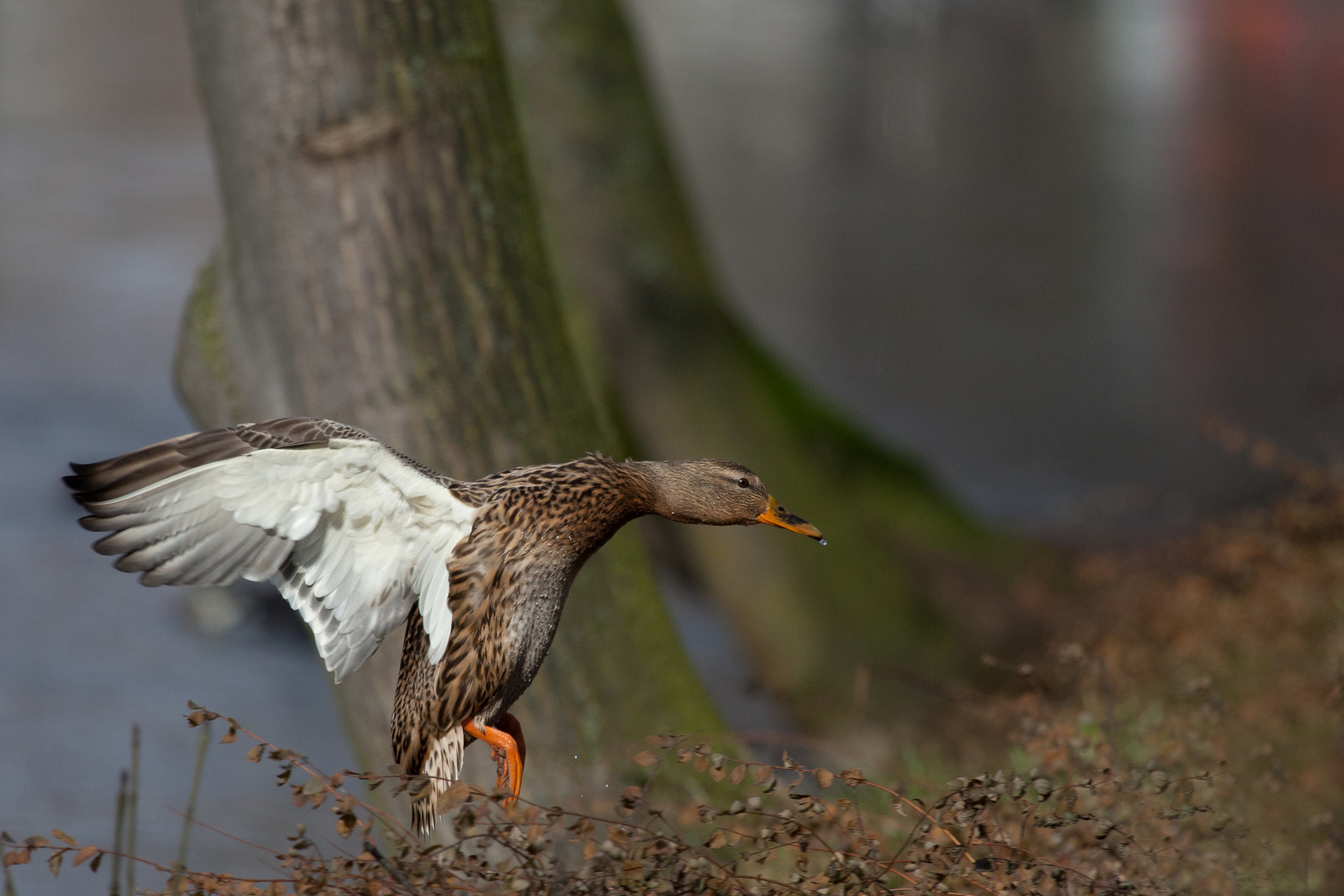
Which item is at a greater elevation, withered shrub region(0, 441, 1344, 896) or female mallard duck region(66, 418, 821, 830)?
female mallard duck region(66, 418, 821, 830)

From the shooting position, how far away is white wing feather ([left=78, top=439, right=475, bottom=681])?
213cm

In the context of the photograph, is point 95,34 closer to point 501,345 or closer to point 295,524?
point 501,345

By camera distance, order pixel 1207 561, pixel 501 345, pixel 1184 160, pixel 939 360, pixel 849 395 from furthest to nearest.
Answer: pixel 1184 160, pixel 939 360, pixel 849 395, pixel 1207 561, pixel 501 345

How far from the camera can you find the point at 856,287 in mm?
13469

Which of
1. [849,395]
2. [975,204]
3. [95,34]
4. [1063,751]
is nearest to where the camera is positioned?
[1063,751]

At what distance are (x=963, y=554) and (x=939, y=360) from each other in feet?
16.7

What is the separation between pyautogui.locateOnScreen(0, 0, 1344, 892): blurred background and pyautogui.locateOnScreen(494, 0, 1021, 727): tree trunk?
75.8 inches

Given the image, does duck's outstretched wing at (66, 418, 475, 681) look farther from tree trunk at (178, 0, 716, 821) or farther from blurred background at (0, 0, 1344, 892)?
blurred background at (0, 0, 1344, 892)

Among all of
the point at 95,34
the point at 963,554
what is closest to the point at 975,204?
the point at 963,554

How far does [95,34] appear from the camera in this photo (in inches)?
811

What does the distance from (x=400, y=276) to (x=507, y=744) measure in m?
1.63

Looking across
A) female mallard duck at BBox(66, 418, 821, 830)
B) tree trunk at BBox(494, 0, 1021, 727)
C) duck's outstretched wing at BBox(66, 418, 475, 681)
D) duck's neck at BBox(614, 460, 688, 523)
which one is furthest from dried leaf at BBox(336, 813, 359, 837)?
→ tree trunk at BBox(494, 0, 1021, 727)

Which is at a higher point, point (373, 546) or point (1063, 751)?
point (373, 546)

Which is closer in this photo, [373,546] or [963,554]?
[373,546]
